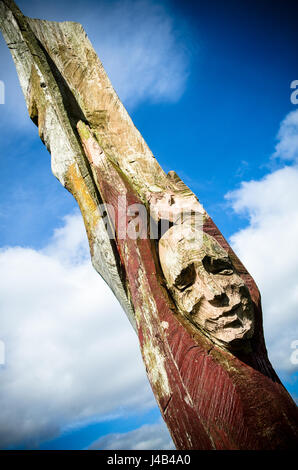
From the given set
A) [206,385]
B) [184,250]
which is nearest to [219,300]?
[184,250]

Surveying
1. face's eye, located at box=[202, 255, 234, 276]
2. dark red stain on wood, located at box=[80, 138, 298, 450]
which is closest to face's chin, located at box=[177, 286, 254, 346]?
dark red stain on wood, located at box=[80, 138, 298, 450]

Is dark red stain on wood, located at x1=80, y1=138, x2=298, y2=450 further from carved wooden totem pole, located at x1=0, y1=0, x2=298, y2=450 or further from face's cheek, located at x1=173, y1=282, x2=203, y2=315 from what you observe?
face's cheek, located at x1=173, y1=282, x2=203, y2=315

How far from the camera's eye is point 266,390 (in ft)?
9.87

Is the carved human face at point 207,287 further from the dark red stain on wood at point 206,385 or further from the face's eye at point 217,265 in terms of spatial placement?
the dark red stain on wood at point 206,385

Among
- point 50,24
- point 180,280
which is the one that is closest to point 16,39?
point 50,24

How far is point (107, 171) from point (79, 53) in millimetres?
2461

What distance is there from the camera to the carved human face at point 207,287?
126 inches

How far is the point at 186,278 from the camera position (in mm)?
3404

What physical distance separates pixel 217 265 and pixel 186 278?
1.24 ft

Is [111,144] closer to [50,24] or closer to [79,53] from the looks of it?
[79,53]

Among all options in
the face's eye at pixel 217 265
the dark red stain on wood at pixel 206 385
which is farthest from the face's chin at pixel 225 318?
the face's eye at pixel 217 265

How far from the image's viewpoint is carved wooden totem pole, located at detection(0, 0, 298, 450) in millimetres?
2906

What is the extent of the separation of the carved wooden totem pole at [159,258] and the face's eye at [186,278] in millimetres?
11

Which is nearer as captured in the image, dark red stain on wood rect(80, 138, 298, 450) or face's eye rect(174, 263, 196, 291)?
dark red stain on wood rect(80, 138, 298, 450)
